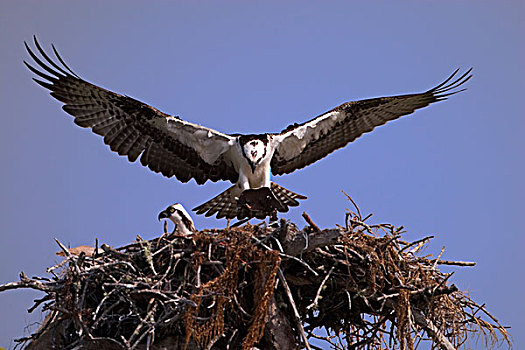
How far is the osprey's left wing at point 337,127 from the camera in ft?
25.6

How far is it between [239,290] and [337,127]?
3169 millimetres

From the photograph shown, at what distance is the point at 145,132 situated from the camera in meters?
7.71

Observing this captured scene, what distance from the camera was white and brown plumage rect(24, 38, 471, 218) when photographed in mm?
7445

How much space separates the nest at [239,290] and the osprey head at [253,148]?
1.66 metres

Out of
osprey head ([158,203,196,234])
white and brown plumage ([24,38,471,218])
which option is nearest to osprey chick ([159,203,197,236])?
osprey head ([158,203,196,234])

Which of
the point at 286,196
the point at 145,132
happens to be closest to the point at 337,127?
the point at 286,196

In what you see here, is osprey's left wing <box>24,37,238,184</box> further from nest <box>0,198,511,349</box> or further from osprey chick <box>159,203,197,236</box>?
nest <box>0,198,511,349</box>

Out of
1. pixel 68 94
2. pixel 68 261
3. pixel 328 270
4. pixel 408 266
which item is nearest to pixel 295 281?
pixel 328 270

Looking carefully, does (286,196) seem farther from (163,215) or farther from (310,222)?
(310,222)

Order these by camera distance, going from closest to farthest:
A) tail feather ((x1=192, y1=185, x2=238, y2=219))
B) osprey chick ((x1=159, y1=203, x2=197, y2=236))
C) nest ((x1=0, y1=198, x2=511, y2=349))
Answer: nest ((x1=0, y1=198, x2=511, y2=349)) < osprey chick ((x1=159, y1=203, x2=197, y2=236)) < tail feather ((x1=192, y1=185, x2=238, y2=219))

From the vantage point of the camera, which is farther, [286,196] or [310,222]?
[286,196]

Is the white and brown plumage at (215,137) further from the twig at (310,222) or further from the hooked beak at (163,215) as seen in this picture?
the twig at (310,222)

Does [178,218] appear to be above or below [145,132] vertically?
below

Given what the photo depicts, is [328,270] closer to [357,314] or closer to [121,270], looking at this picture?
[357,314]
